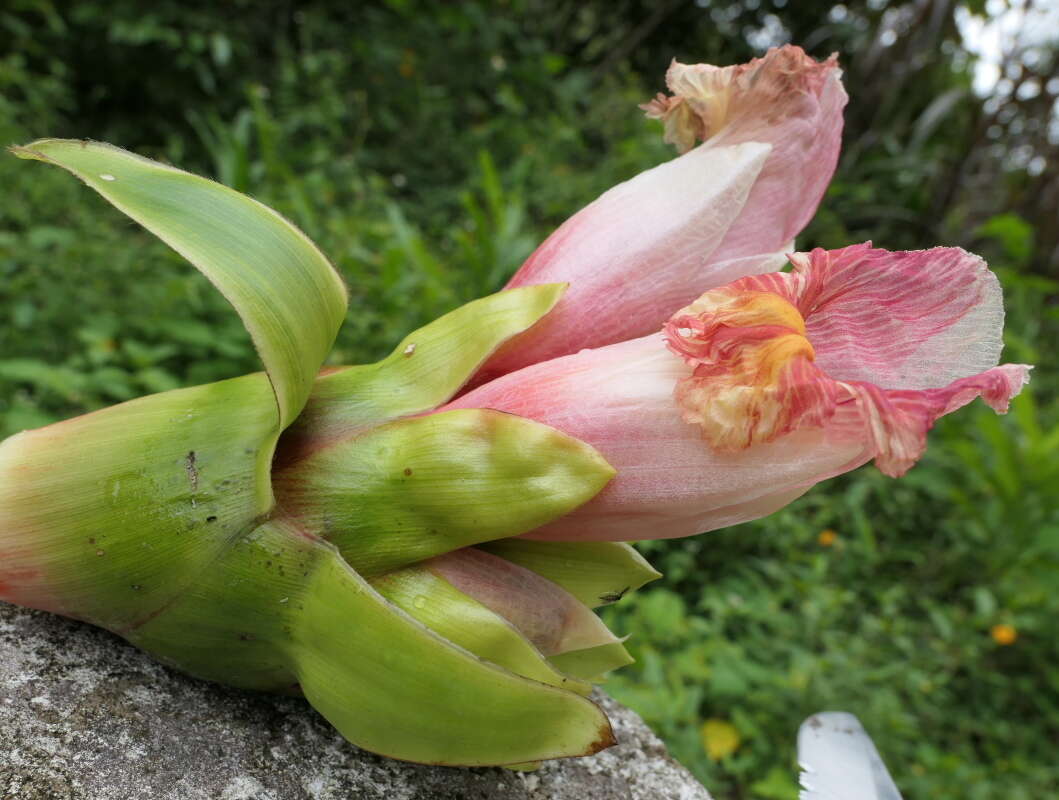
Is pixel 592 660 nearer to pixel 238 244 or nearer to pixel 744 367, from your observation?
pixel 744 367

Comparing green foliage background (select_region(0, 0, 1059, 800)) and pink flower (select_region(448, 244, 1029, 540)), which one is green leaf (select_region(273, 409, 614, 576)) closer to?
pink flower (select_region(448, 244, 1029, 540))

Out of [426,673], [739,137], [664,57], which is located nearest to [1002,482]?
[739,137]

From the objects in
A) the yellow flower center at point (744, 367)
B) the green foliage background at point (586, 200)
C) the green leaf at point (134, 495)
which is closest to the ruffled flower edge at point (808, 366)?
the yellow flower center at point (744, 367)

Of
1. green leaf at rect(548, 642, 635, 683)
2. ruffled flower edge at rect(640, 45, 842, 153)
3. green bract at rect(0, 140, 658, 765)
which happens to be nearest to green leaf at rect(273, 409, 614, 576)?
green bract at rect(0, 140, 658, 765)

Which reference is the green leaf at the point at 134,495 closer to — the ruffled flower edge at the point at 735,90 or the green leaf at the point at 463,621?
the green leaf at the point at 463,621

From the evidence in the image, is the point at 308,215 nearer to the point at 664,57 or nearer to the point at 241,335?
the point at 241,335
